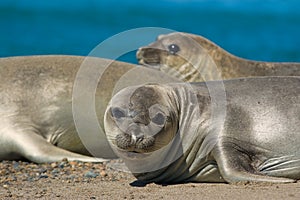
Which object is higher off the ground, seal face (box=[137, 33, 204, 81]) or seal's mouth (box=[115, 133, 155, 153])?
seal face (box=[137, 33, 204, 81])

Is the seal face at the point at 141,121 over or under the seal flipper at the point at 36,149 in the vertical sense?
over

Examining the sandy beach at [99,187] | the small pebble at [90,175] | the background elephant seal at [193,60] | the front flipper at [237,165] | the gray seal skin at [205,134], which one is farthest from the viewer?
the background elephant seal at [193,60]

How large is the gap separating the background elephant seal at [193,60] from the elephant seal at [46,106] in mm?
1900

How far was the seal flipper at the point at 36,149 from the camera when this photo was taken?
6.69 metres

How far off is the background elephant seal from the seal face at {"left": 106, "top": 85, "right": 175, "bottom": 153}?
14.0ft

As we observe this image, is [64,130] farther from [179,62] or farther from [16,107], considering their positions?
[179,62]

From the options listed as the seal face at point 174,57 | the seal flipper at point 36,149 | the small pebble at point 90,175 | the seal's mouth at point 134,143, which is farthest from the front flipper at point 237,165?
the seal face at point 174,57

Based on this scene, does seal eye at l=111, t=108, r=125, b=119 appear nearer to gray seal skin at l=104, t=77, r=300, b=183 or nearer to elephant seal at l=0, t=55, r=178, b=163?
gray seal skin at l=104, t=77, r=300, b=183

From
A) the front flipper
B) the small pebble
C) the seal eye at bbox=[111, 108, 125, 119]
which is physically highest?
the seal eye at bbox=[111, 108, 125, 119]

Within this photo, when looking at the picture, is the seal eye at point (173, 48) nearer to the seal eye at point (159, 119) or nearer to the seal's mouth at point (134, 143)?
the seal eye at point (159, 119)

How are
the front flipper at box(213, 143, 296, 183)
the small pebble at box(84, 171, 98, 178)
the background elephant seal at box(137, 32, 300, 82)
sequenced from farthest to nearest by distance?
the background elephant seal at box(137, 32, 300, 82) < the small pebble at box(84, 171, 98, 178) < the front flipper at box(213, 143, 296, 183)

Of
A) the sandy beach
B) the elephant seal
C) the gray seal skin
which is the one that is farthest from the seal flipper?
the gray seal skin

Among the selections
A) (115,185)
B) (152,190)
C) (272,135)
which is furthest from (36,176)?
(272,135)

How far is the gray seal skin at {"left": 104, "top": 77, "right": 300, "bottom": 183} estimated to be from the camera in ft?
16.3
